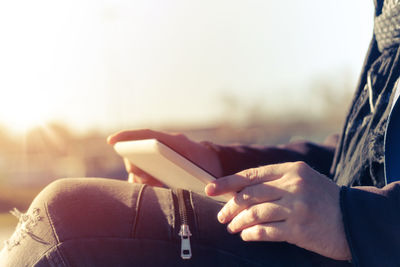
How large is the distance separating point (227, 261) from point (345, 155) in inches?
31.1

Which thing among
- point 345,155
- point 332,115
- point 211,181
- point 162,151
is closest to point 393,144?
point 345,155

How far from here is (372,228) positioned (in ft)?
3.68

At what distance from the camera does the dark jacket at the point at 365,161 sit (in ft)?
3.66

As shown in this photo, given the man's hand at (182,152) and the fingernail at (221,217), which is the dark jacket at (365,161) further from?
the fingernail at (221,217)

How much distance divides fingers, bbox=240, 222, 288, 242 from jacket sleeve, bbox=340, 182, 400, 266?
5.4 inches

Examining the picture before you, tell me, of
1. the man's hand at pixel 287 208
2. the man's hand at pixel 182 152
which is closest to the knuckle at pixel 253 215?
the man's hand at pixel 287 208

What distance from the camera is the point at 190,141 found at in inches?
78.5

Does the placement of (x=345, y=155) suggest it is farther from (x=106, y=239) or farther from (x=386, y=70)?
(x=106, y=239)

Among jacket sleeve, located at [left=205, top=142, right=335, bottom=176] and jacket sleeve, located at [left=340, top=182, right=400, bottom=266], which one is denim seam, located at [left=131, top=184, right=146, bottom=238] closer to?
jacket sleeve, located at [left=340, top=182, right=400, bottom=266]

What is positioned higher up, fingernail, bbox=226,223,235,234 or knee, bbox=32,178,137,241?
knee, bbox=32,178,137,241

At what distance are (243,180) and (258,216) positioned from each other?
9 cm

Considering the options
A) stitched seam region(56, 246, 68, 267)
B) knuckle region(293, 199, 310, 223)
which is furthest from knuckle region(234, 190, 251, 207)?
stitched seam region(56, 246, 68, 267)

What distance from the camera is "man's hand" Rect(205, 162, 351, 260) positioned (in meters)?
1.13

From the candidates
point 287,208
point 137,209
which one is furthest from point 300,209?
point 137,209
